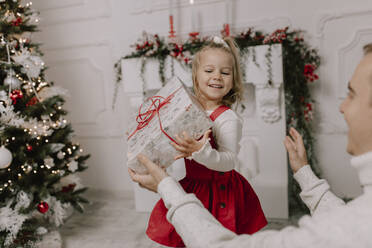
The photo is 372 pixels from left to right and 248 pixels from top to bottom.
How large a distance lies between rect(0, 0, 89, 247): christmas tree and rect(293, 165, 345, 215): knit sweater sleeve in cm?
172

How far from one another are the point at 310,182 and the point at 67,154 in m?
1.90

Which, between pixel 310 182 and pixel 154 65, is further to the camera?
pixel 154 65

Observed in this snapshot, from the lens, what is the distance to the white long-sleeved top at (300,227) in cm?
61

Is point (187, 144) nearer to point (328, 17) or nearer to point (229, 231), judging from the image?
point (229, 231)

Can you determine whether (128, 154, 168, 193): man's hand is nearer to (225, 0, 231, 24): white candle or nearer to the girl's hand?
the girl's hand

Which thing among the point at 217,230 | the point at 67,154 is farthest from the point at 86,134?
the point at 217,230

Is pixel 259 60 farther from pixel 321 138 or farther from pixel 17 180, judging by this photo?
pixel 17 180

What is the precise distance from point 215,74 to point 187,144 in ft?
1.57

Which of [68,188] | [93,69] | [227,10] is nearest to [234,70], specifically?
[227,10]

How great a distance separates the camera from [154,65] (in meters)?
2.57

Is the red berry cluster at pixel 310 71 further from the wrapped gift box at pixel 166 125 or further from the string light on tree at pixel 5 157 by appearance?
the string light on tree at pixel 5 157

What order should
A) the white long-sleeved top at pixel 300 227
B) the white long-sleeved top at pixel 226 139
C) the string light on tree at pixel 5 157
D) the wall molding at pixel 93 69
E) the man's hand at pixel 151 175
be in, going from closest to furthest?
the white long-sleeved top at pixel 300 227, the man's hand at pixel 151 175, the white long-sleeved top at pixel 226 139, the string light on tree at pixel 5 157, the wall molding at pixel 93 69

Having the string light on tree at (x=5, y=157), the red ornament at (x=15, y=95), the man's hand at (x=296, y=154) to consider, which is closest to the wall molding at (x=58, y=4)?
the red ornament at (x=15, y=95)

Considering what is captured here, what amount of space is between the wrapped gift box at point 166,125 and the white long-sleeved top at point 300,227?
0.21m
